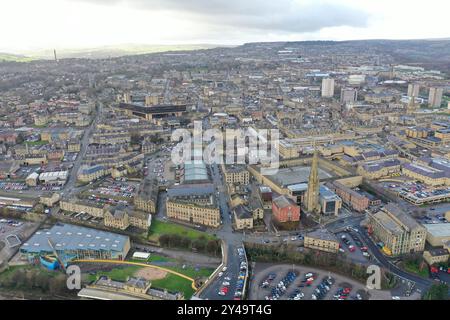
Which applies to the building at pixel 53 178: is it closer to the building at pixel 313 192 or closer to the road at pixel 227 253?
the road at pixel 227 253

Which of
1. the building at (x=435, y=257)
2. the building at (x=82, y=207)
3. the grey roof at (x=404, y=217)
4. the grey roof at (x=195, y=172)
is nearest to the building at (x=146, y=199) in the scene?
the building at (x=82, y=207)

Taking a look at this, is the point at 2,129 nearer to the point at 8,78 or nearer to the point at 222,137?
the point at 222,137

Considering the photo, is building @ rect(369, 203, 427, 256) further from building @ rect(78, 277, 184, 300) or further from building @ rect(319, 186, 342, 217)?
building @ rect(78, 277, 184, 300)

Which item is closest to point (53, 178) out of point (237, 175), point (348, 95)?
point (237, 175)

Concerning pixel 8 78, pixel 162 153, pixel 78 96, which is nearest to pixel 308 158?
pixel 162 153

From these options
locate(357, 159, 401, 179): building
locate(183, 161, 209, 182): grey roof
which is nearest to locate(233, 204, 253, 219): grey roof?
locate(183, 161, 209, 182): grey roof
